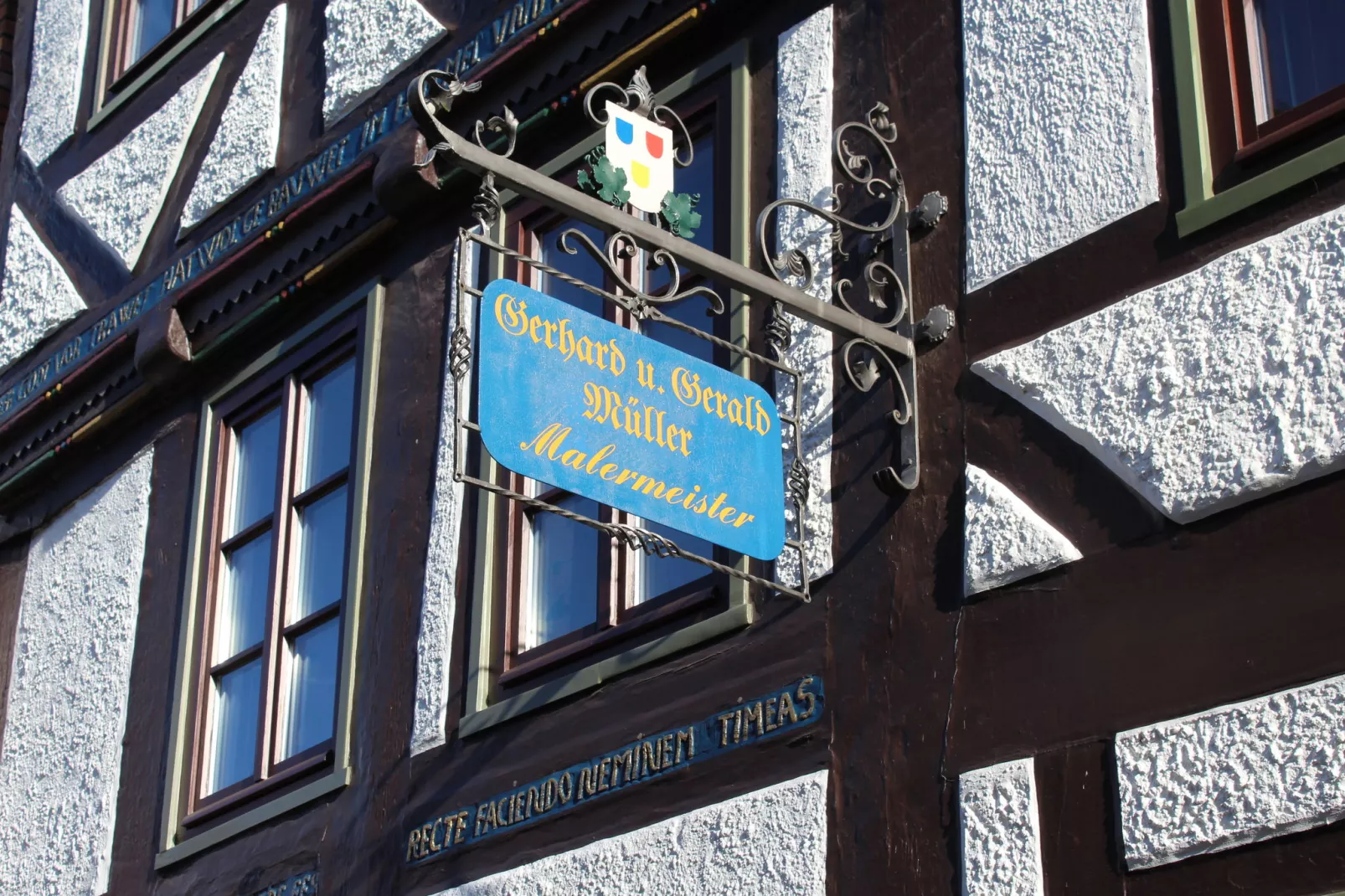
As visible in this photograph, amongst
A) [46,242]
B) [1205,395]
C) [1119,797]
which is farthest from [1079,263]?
[46,242]

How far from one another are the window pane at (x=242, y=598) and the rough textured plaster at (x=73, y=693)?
1.56ft

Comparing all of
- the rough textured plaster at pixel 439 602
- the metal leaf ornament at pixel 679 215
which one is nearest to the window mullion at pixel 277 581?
the rough textured plaster at pixel 439 602

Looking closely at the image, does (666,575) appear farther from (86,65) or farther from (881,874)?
(86,65)

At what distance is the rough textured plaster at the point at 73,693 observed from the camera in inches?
326

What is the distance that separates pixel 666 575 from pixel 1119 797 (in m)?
1.93

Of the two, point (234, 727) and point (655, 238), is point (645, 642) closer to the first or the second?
point (655, 238)

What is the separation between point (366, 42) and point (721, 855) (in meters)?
4.08

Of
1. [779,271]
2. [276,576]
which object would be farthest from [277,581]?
[779,271]

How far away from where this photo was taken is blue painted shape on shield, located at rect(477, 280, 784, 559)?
195 inches

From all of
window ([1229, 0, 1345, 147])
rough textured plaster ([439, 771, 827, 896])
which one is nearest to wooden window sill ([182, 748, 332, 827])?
rough textured plaster ([439, 771, 827, 896])

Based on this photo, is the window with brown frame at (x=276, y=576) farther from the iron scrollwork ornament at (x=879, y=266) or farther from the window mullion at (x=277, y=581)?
the iron scrollwork ornament at (x=879, y=266)

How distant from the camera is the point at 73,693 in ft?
28.4

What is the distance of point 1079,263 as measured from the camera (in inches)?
211

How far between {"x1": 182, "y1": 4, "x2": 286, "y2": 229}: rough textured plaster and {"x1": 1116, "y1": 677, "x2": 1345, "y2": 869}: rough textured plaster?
17.1ft
